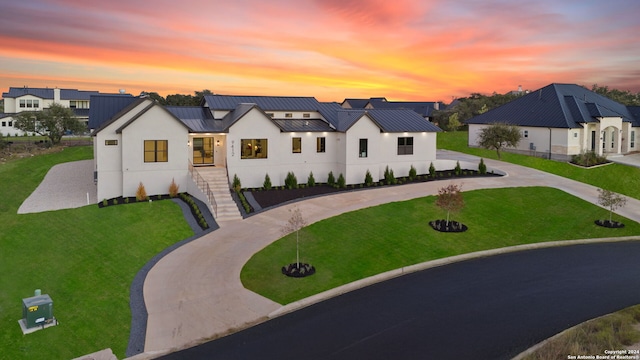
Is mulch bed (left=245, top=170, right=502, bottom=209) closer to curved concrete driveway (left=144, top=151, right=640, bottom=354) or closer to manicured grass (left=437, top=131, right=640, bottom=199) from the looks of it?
curved concrete driveway (left=144, top=151, right=640, bottom=354)

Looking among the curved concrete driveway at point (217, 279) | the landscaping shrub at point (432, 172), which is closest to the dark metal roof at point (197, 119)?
the curved concrete driveway at point (217, 279)

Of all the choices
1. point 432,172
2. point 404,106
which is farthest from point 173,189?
point 404,106

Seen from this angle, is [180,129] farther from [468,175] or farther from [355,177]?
[468,175]

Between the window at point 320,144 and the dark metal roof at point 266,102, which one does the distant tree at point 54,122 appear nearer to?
the dark metal roof at point 266,102

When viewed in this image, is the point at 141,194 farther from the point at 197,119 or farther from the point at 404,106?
the point at 404,106

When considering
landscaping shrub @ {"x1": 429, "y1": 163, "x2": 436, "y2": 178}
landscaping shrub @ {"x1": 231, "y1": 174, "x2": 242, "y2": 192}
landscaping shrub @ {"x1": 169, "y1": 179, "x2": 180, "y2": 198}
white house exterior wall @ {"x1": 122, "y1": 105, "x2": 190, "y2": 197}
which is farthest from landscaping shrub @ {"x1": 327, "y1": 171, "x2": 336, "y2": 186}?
landscaping shrub @ {"x1": 169, "y1": 179, "x2": 180, "y2": 198}

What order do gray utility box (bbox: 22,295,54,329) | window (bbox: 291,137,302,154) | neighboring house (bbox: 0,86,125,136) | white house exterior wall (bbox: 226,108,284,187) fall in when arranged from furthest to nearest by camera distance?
neighboring house (bbox: 0,86,125,136)
window (bbox: 291,137,302,154)
white house exterior wall (bbox: 226,108,284,187)
gray utility box (bbox: 22,295,54,329)

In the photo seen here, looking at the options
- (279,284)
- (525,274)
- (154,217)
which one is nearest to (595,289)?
(525,274)
